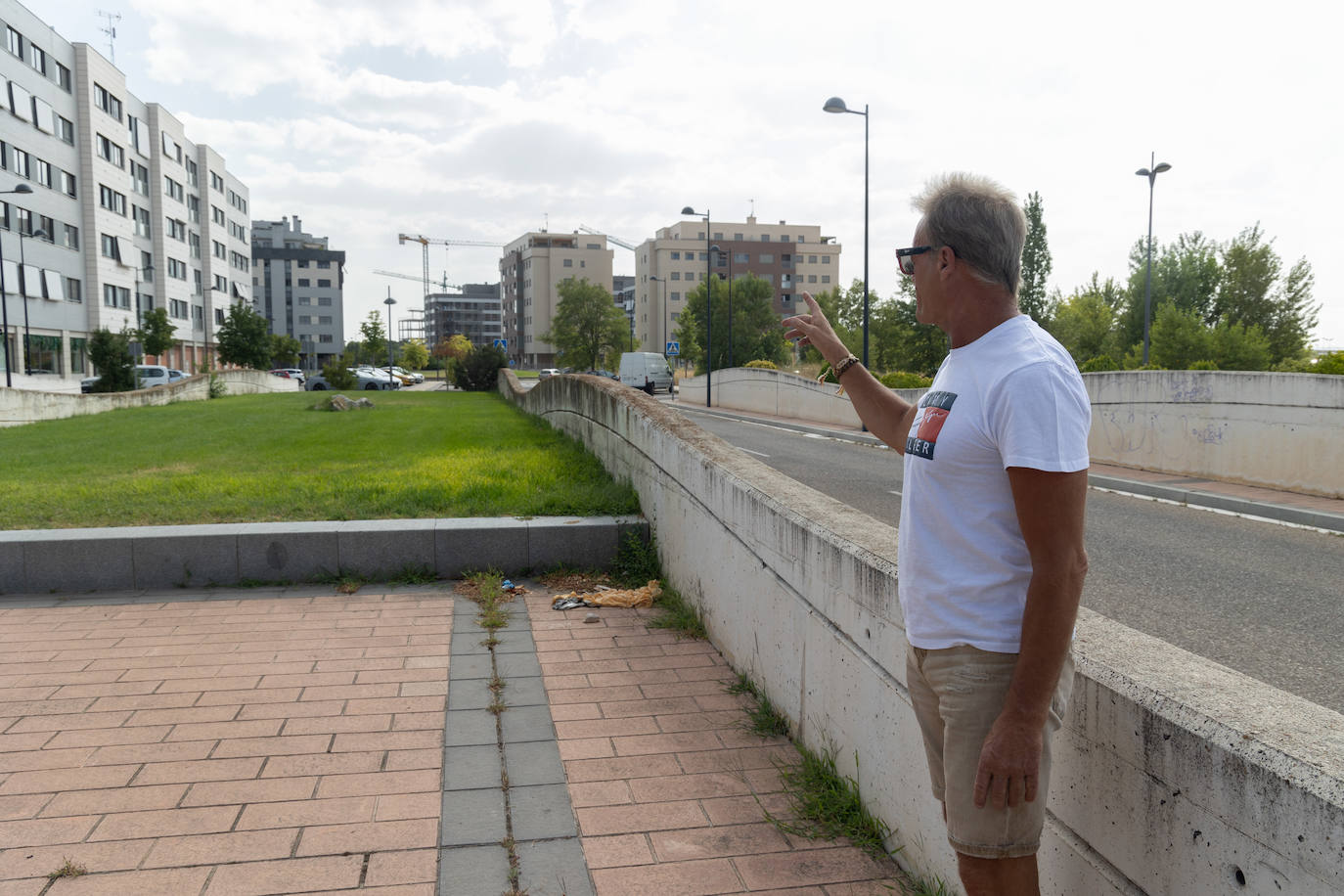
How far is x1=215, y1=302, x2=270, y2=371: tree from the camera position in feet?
206

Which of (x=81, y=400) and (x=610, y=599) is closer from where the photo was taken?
(x=610, y=599)

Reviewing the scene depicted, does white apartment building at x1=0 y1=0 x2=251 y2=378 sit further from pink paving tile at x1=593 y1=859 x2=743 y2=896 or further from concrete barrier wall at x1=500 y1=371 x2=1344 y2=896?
pink paving tile at x1=593 y1=859 x2=743 y2=896

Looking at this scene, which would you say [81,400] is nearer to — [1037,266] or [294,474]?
[294,474]

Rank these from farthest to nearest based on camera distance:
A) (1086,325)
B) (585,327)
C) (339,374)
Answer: (585,327)
(1086,325)
(339,374)

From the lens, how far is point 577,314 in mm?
82000

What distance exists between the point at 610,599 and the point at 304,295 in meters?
130

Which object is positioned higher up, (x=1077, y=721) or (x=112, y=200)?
(x=112, y=200)

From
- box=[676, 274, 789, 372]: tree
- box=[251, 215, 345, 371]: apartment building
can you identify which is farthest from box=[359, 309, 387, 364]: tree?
box=[251, 215, 345, 371]: apartment building

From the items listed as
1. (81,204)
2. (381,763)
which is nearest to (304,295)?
(81,204)

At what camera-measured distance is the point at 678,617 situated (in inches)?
234

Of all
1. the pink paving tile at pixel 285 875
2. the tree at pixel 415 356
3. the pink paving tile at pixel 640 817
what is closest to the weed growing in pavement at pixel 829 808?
the pink paving tile at pixel 640 817

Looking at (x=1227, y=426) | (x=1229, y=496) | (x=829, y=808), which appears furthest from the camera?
(x=1227, y=426)

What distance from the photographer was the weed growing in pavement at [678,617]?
18.7ft

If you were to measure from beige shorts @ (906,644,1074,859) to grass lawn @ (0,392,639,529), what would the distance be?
5.67 metres
